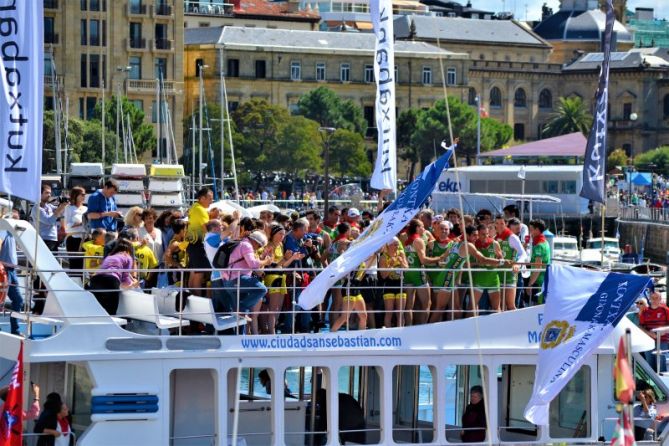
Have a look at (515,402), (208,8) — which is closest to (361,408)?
(515,402)

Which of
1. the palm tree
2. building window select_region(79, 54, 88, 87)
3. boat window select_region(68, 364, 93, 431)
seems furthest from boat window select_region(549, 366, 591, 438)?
the palm tree

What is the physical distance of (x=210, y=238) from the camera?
67.1 ft

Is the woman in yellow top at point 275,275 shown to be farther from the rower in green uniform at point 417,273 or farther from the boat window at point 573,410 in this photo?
the boat window at point 573,410

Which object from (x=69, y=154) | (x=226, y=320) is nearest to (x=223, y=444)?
(x=226, y=320)

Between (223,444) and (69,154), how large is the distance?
71.5m

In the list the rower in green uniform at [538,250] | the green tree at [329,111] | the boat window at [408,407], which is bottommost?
the boat window at [408,407]

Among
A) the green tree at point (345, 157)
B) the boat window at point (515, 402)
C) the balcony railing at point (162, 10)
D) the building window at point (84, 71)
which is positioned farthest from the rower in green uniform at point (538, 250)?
the green tree at point (345, 157)

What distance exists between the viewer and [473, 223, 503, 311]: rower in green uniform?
67.6 ft

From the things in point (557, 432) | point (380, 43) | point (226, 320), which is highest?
point (380, 43)

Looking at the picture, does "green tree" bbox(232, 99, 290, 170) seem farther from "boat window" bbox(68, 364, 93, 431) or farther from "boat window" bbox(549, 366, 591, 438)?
"boat window" bbox(68, 364, 93, 431)

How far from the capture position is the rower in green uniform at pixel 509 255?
20.7 metres

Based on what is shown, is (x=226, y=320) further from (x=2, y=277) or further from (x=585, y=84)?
(x=585, y=84)

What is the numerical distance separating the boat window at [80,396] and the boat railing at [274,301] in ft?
1.88

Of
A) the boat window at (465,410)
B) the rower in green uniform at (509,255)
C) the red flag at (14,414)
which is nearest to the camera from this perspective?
the red flag at (14,414)
